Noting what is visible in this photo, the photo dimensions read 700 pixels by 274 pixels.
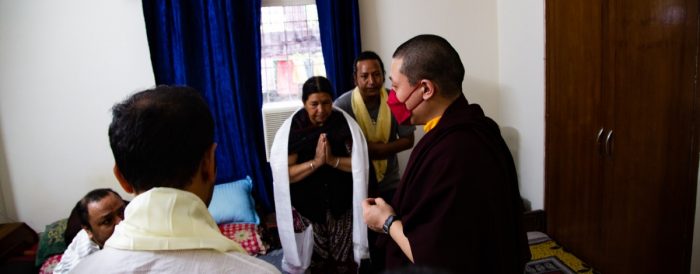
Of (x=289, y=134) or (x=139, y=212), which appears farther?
(x=289, y=134)

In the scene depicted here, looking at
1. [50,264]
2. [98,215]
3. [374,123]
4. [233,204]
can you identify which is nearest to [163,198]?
[98,215]

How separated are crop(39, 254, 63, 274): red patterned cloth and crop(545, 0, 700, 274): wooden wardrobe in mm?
2973

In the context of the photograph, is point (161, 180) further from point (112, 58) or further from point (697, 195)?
point (112, 58)

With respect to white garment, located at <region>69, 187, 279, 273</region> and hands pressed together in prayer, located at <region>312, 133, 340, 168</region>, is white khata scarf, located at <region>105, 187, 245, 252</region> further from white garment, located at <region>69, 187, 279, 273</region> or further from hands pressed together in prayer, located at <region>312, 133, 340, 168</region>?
hands pressed together in prayer, located at <region>312, 133, 340, 168</region>

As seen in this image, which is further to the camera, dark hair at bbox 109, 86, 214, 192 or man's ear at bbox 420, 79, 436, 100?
man's ear at bbox 420, 79, 436, 100

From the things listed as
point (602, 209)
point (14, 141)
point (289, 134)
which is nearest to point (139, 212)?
point (289, 134)

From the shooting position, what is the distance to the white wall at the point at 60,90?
283 cm

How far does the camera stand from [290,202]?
7.58ft

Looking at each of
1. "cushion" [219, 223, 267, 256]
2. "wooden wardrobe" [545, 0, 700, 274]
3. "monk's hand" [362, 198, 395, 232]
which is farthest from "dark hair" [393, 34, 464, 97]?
"cushion" [219, 223, 267, 256]

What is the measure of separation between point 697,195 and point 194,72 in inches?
110

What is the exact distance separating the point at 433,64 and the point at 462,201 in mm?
394

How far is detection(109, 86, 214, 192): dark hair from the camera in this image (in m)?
0.76

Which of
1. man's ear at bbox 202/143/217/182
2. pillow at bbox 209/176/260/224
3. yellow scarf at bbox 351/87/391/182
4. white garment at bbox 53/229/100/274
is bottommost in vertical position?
pillow at bbox 209/176/260/224

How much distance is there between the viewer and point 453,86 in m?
1.29
